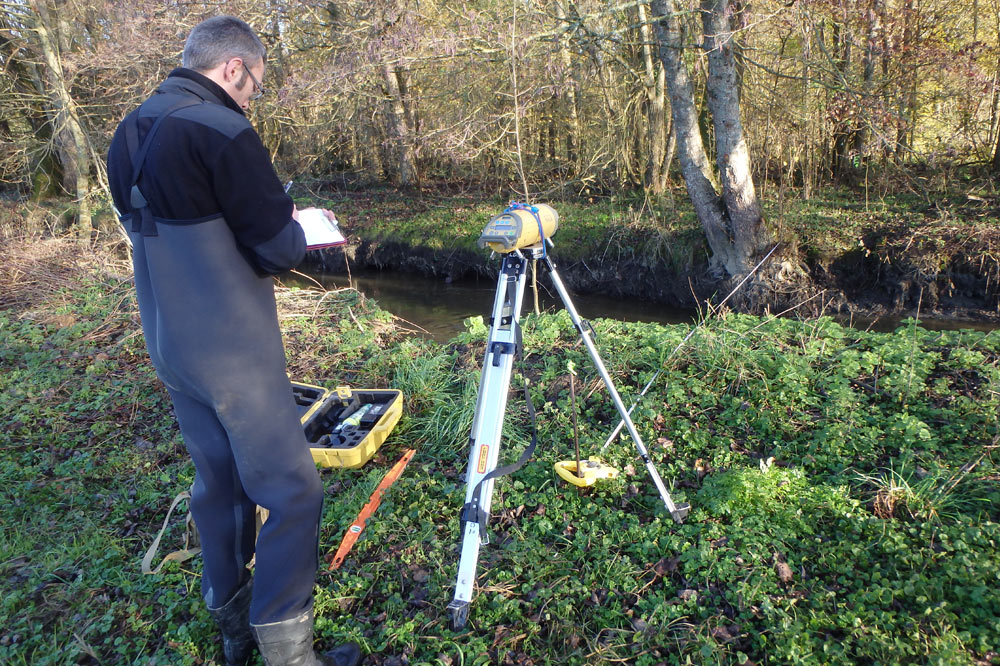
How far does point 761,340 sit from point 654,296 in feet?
18.2

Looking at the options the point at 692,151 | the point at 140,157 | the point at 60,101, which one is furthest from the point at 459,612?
the point at 60,101

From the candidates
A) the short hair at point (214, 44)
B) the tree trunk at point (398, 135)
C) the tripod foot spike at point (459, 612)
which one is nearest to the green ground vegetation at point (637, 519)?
the tripod foot spike at point (459, 612)

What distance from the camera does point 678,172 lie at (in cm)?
1212

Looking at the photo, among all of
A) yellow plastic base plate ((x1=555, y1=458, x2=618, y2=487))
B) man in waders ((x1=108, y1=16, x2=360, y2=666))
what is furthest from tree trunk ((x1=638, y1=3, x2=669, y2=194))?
man in waders ((x1=108, y1=16, x2=360, y2=666))

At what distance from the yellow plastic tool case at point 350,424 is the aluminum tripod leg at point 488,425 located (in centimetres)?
134

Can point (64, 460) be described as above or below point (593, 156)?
below

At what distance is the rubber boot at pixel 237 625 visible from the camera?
7.54 ft

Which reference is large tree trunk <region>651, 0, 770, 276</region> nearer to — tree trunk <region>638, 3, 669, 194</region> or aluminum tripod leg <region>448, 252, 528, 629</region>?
tree trunk <region>638, 3, 669, 194</region>

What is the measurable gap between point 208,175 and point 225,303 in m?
0.39

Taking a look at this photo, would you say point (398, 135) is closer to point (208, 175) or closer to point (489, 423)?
point (489, 423)

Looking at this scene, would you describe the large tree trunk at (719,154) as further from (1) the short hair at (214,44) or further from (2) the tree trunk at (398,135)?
(1) the short hair at (214,44)

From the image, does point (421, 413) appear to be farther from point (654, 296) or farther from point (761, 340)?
point (654, 296)

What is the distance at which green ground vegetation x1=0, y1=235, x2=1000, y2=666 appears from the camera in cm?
239

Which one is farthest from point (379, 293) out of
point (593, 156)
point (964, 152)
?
point (964, 152)
